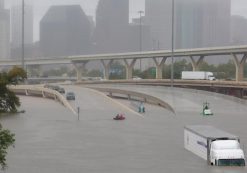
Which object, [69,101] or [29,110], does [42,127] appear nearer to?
[29,110]

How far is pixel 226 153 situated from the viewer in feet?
93.6

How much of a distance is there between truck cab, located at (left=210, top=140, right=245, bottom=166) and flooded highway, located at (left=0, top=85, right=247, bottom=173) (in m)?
0.54

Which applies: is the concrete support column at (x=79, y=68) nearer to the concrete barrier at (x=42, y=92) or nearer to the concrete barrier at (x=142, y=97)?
the concrete barrier at (x=42, y=92)

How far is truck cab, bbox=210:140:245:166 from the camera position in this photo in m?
28.4

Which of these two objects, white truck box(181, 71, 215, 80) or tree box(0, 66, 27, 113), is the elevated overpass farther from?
tree box(0, 66, 27, 113)

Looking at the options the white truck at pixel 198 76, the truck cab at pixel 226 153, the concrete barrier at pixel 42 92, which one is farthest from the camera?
the white truck at pixel 198 76

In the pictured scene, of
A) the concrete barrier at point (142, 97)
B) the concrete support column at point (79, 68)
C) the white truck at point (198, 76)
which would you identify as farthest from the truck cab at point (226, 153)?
the concrete support column at point (79, 68)

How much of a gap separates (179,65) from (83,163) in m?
157

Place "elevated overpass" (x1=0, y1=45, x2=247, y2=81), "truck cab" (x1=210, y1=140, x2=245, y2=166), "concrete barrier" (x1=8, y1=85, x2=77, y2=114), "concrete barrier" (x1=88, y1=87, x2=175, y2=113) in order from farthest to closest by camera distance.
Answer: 1. "elevated overpass" (x1=0, y1=45, x2=247, y2=81)
2. "concrete barrier" (x1=8, y1=85, x2=77, y2=114)
3. "concrete barrier" (x1=88, y1=87, x2=175, y2=113)
4. "truck cab" (x1=210, y1=140, x2=245, y2=166)

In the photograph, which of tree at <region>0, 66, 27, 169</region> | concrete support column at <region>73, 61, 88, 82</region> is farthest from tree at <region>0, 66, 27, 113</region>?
concrete support column at <region>73, 61, 88, 82</region>

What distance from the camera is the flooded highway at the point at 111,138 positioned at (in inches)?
1145

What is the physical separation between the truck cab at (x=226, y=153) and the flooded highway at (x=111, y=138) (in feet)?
1.79

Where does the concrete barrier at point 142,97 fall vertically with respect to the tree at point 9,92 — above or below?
below

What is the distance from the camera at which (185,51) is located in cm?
13425
